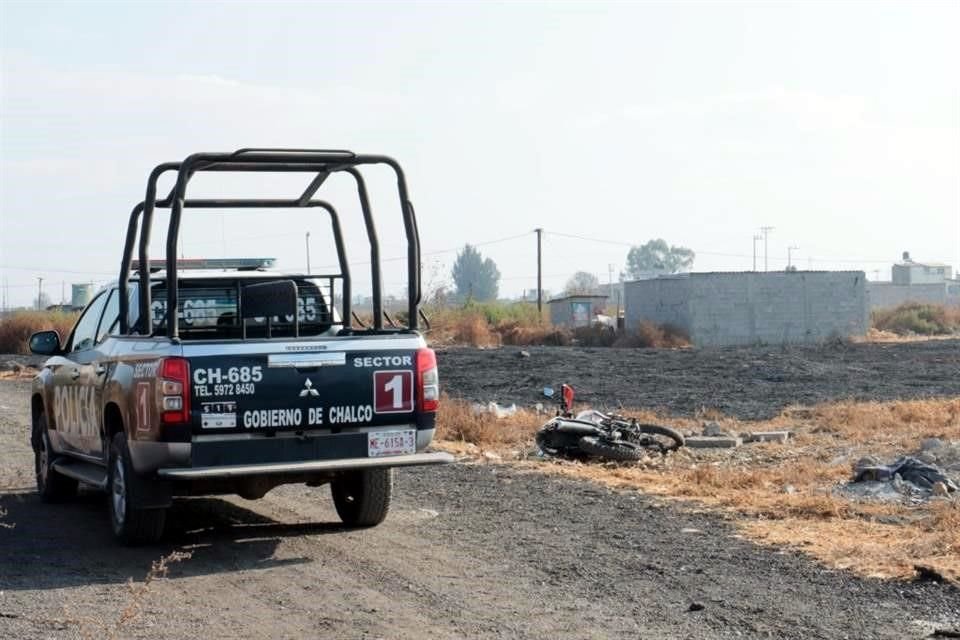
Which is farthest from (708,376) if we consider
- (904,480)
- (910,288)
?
(910,288)

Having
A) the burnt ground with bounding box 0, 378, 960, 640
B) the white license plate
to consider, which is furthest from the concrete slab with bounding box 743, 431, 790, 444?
the white license plate

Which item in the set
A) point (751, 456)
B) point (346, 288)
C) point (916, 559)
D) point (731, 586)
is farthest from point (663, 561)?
point (751, 456)

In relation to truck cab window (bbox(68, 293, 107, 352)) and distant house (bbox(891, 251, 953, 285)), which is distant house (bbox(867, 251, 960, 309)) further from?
truck cab window (bbox(68, 293, 107, 352))

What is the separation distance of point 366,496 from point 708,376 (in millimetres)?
23823

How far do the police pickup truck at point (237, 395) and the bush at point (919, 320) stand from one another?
204ft

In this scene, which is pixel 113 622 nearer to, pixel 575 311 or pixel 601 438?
pixel 601 438

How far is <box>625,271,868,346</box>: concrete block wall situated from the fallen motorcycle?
39434mm

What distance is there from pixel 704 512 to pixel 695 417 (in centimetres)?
1136

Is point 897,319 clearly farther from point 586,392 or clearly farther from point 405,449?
point 405,449

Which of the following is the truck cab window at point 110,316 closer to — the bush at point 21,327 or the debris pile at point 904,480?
the debris pile at point 904,480

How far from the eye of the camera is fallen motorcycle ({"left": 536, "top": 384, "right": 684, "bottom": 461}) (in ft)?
50.6

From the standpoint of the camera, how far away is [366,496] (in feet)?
34.0

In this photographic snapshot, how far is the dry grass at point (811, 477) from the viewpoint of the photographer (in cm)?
952

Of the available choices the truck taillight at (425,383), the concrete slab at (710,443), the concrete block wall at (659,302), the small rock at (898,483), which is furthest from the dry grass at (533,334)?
the truck taillight at (425,383)
